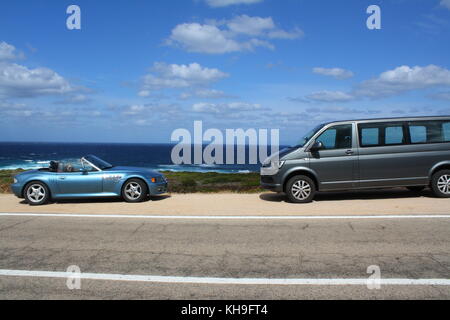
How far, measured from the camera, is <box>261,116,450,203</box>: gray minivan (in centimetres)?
939

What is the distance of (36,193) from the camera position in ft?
32.6

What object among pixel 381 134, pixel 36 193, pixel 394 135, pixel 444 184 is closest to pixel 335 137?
pixel 381 134

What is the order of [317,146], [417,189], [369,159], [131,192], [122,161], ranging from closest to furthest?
[317,146]
[369,159]
[131,192]
[417,189]
[122,161]

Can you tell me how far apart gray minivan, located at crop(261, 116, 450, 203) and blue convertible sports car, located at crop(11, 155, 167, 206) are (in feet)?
12.0

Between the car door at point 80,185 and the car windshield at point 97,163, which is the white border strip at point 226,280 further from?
the car windshield at point 97,163

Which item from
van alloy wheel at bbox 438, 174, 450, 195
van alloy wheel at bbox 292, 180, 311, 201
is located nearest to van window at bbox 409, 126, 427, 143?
van alloy wheel at bbox 438, 174, 450, 195

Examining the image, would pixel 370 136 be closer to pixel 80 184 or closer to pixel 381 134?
pixel 381 134

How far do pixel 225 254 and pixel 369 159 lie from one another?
553cm

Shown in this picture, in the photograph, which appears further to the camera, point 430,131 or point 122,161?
point 122,161

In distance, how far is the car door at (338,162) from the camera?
9.38m

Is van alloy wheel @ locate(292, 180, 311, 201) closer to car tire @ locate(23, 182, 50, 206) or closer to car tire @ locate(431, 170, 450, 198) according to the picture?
car tire @ locate(431, 170, 450, 198)

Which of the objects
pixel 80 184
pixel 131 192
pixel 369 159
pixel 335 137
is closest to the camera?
pixel 369 159

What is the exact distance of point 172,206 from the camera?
31.1 ft

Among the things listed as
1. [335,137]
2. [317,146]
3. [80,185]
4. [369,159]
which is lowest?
[80,185]
